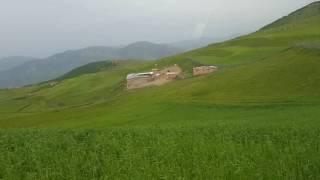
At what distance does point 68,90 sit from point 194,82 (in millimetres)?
58796

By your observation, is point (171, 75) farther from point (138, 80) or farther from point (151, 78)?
point (138, 80)

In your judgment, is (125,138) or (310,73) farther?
(310,73)

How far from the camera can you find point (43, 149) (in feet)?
85.5

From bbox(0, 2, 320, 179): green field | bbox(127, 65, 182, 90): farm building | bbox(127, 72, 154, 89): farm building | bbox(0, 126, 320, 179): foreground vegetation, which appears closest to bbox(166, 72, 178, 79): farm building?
bbox(127, 65, 182, 90): farm building

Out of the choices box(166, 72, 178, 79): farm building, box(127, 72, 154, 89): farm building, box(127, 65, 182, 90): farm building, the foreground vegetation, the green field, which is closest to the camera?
the foreground vegetation

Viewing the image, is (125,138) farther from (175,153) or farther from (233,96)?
(233,96)

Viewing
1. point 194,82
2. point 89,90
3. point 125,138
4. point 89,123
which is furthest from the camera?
point 89,90

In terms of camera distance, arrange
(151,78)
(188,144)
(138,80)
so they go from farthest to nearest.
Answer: (138,80) < (151,78) < (188,144)

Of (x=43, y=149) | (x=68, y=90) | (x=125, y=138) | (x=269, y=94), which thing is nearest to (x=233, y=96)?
(x=269, y=94)

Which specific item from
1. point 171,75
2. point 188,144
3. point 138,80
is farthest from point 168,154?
point 138,80

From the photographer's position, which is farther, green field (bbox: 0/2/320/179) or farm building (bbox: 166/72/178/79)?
farm building (bbox: 166/72/178/79)

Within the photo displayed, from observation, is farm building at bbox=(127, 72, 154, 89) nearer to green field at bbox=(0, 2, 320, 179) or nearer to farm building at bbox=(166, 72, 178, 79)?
farm building at bbox=(166, 72, 178, 79)

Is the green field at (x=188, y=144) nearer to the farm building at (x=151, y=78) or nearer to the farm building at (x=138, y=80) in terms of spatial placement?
the farm building at (x=151, y=78)

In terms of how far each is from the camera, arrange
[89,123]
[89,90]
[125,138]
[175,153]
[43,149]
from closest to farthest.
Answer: [175,153] < [43,149] < [125,138] < [89,123] < [89,90]
